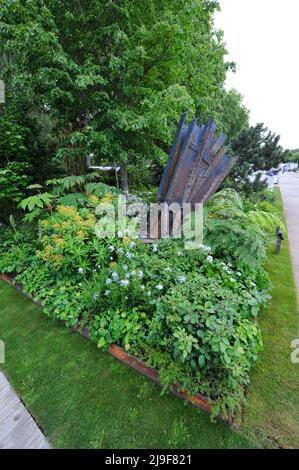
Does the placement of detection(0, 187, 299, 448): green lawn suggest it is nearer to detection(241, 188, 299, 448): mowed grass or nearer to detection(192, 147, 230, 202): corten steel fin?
detection(241, 188, 299, 448): mowed grass

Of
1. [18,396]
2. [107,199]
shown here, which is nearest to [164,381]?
[18,396]

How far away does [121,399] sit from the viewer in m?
1.95

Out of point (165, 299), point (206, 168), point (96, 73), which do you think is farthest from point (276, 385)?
point (96, 73)

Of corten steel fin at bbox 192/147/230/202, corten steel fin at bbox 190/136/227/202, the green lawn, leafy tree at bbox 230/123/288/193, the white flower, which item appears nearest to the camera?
the green lawn

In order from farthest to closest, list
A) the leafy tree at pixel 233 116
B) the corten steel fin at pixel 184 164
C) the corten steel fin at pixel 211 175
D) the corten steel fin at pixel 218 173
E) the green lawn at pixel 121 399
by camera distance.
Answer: the leafy tree at pixel 233 116 < the corten steel fin at pixel 218 173 < the corten steel fin at pixel 211 175 < the corten steel fin at pixel 184 164 < the green lawn at pixel 121 399

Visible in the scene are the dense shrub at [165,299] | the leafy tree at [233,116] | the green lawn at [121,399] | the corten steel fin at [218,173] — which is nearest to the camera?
the green lawn at [121,399]

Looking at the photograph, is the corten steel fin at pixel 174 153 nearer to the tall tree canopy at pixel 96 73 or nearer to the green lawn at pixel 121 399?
the tall tree canopy at pixel 96 73

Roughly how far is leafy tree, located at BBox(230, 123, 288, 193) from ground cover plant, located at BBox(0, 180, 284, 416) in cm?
449

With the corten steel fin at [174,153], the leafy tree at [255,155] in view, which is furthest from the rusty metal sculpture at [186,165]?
the leafy tree at [255,155]

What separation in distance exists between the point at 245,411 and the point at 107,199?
11.1 feet

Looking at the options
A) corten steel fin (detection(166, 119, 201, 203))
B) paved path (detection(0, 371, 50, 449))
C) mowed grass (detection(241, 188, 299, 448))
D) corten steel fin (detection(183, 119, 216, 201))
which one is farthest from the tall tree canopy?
paved path (detection(0, 371, 50, 449))

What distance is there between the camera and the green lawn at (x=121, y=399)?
167 centimetres

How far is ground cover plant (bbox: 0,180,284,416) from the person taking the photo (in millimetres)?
1780

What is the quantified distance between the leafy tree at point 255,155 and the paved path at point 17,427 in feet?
27.0
